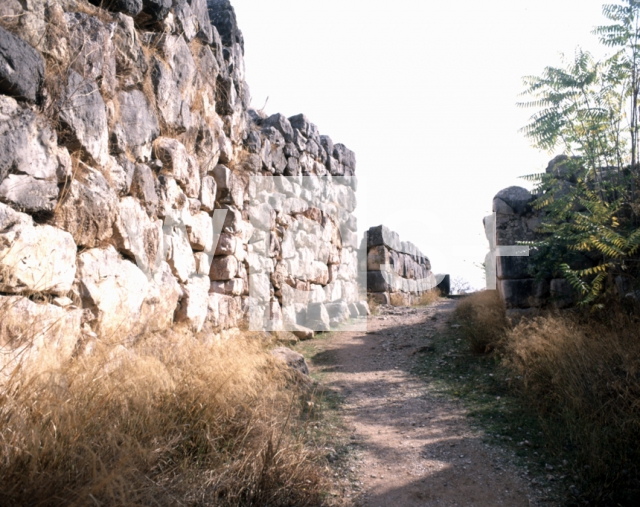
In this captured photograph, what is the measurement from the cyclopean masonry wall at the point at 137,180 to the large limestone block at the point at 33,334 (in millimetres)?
12

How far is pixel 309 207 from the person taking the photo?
7.91 m

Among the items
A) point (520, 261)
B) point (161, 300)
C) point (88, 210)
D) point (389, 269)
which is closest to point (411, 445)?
point (161, 300)

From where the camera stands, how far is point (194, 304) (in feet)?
15.1

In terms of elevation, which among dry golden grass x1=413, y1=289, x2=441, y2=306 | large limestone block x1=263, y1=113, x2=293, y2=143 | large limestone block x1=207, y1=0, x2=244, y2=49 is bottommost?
dry golden grass x1=413, y1=289, x2=441, y2=306

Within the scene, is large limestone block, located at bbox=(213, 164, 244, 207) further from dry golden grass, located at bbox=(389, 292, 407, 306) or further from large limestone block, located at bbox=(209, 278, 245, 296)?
dry golden grass, located at bbox=(389, 292, 407, 306)

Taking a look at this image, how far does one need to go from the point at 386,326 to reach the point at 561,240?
3.46 meters

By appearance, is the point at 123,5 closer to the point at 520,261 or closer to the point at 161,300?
the point at 161,300

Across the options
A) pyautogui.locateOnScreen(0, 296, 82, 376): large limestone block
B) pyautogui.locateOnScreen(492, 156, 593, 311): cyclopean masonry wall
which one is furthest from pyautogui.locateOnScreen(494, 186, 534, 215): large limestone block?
pyautogui.locateOnScreen(0, 296, 82, 376): large limestone block

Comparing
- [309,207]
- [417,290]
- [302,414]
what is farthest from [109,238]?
[417,290]

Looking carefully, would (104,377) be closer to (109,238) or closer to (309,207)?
(109,238)

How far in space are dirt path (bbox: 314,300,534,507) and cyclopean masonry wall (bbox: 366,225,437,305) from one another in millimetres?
4908

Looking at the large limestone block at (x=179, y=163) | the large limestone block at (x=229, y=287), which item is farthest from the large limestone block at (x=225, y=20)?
the large limestone block at (x=229, y=287)

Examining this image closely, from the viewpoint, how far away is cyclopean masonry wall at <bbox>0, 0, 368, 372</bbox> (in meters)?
2.69

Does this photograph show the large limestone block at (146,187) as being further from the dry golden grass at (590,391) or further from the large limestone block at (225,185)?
the dry golden grass at (590,391)
